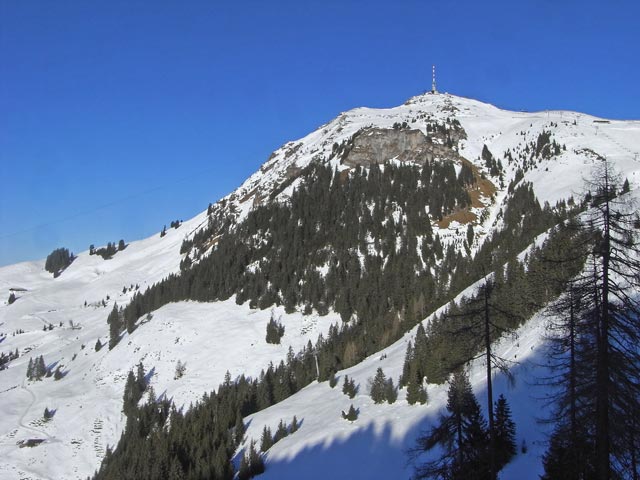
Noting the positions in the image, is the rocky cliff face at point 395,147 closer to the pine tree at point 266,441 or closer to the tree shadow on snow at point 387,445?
the pine tree at point 266,441

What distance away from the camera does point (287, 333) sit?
86.4 meters

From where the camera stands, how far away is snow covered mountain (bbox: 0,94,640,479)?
39438 mm

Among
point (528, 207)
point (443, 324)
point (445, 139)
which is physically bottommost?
point (443, 324)

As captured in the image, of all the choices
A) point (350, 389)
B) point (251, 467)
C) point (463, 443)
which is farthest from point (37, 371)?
point (463, 443)

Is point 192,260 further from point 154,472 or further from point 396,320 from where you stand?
point 154,472

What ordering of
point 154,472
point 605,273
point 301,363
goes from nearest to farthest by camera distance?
point 605,273, point 154,472, point 301,363

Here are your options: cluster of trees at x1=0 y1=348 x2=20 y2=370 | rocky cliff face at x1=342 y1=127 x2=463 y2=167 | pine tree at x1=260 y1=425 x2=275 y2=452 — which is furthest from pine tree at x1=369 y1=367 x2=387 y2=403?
rocky cliff face at x1=342 y1=127 x2=463 y2=167

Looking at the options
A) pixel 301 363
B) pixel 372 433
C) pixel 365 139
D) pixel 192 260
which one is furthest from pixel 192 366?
pixel 365 139

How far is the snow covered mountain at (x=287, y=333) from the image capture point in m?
39.4

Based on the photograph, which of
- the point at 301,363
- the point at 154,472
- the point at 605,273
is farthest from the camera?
the point at 301,363

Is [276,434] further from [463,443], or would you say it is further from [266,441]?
[463,443]

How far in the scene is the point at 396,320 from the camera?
248ft

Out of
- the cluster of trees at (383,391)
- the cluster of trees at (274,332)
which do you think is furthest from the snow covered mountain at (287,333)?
the cluster of trees at (274,332)

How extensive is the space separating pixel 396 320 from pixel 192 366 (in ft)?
113
